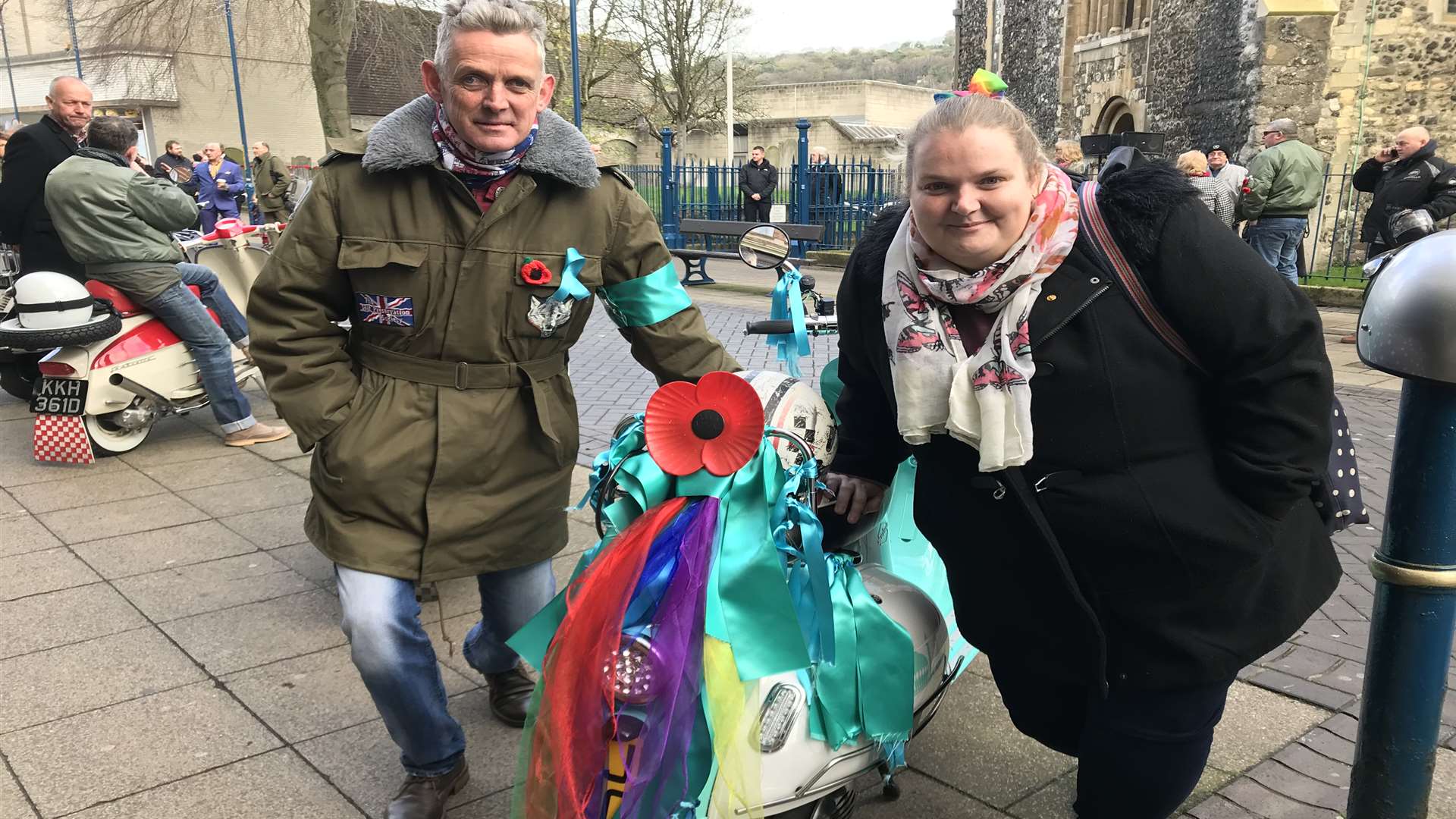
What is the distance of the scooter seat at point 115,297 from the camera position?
5.83m

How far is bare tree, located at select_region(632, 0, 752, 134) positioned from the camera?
38875 millimetres

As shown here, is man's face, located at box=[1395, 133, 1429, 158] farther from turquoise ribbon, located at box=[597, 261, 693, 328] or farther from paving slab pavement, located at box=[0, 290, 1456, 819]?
turquoise ribbon, located at box=[597, 261, 693, 328]

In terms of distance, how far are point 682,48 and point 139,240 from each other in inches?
1416

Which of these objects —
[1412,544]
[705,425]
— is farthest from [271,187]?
[1412,544]

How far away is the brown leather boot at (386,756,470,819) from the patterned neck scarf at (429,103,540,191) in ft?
4.68

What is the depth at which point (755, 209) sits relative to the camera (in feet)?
57.0

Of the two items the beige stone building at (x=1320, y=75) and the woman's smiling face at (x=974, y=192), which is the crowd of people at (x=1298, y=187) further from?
the woman's smiling face at (x=974, y=192)

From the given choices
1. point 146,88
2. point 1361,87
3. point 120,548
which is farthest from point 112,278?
point 146,88

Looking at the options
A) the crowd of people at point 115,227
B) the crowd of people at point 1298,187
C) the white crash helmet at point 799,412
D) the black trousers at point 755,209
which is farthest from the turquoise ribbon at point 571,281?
the black trousers at point 755,209

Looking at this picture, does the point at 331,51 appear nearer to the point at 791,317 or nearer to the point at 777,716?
the point at 791,317

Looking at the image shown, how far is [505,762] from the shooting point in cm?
288

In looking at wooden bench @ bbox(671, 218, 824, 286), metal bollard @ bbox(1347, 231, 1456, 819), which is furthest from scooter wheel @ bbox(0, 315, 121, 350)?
metal bollard @ bbox(1347, 231, 1456, 819)

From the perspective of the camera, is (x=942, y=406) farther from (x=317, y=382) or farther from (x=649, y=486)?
(x=317, y=382)

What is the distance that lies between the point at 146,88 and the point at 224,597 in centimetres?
3703
